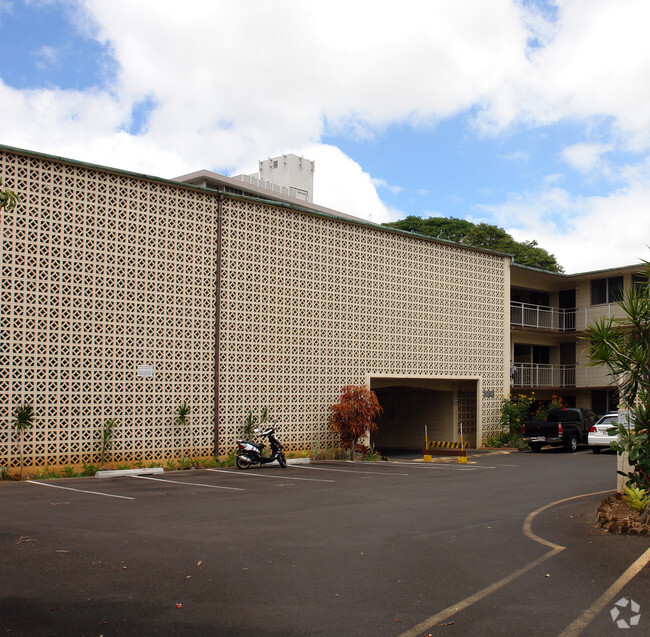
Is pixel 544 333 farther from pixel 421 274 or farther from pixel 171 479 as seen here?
pixel 171 479

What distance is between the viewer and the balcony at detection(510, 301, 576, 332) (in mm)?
34156

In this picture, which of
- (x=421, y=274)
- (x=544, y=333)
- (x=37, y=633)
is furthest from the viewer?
(x=544, y=333)

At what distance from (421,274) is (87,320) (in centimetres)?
1280

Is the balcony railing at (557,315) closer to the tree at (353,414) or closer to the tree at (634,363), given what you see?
the tree at (353,414)

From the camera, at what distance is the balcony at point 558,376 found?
111 ft

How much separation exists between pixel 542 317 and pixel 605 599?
101 feet

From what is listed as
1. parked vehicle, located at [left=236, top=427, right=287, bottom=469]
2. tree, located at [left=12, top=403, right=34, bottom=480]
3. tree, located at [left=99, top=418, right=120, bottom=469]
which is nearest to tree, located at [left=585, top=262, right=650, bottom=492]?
parked vehicle, located at [left=236, top=427, right=287, bottom=469]

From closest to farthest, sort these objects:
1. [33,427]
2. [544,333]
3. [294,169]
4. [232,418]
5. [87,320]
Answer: [33,427] → [87,320] → [232,418] → [544,333] → [294,169]

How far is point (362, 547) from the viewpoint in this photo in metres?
8.77

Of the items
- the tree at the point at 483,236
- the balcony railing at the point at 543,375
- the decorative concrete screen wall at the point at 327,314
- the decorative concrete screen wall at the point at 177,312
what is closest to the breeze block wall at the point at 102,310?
the decorative concrete screen wall at the point at 177,312

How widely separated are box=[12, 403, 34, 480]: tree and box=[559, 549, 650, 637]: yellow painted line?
1285cm

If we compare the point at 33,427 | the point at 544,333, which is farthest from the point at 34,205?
the point at 544,333

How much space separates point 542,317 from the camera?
36.0 meters

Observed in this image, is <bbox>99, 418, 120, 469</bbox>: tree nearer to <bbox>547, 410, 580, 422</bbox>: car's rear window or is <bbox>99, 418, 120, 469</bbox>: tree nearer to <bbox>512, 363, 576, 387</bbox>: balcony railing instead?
<bbox>547, 410, 580, 422</bbox>: car's rear window
